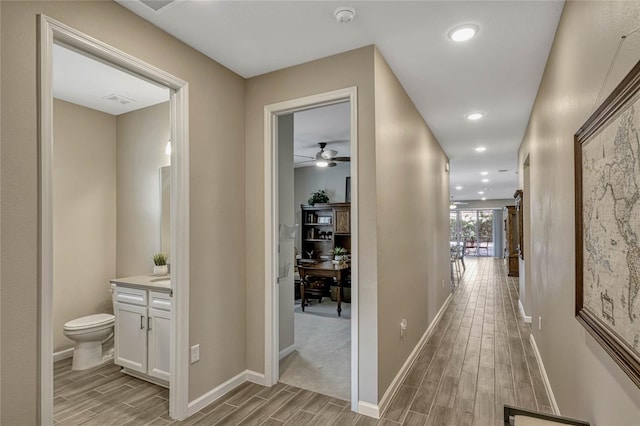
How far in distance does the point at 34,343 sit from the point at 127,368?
1705mm

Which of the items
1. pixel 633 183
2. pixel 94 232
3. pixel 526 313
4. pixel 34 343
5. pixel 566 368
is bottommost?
pixel 526 313

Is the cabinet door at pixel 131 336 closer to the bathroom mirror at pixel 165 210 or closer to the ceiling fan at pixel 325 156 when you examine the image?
the bathroom mirror at pixel 165 210

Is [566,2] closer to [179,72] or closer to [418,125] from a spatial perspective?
[418,125]

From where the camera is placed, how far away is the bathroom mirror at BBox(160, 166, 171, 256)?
3455mm

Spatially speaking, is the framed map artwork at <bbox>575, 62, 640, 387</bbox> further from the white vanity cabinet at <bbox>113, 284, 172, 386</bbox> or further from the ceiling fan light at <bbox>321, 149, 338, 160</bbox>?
the ceiling fan light at <bbox>321, 149, 338, 160</bbox>

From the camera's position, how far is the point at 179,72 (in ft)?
7.79

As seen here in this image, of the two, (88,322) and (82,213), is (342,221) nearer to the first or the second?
(82,213)

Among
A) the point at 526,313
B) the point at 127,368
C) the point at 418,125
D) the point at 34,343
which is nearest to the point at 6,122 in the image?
the point at 34,343

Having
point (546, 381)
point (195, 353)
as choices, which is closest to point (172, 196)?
point (195, 353)

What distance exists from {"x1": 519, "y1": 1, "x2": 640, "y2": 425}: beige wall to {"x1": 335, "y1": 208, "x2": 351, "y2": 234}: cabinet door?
4019 millimetres

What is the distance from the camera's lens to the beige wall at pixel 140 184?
11.6 ft

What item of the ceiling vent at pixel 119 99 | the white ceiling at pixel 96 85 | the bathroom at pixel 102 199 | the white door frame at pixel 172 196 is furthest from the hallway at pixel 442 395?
the ceiling vent at pixel 119 99

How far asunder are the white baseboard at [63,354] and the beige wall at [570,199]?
424 cm

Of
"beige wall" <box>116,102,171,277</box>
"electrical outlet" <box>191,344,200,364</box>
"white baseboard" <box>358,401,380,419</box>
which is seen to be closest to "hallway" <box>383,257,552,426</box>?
"white baseboard" <box>358,401,380,419</box>
